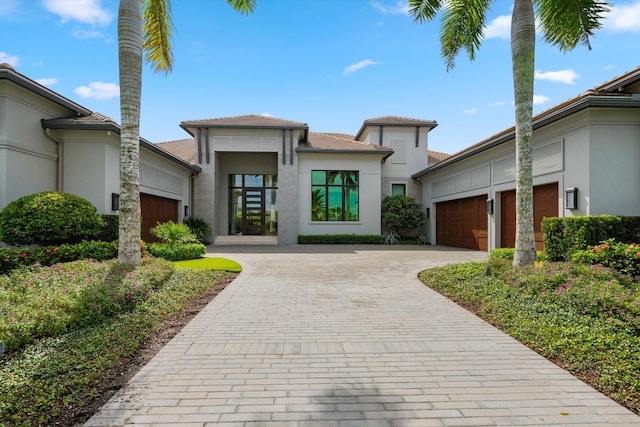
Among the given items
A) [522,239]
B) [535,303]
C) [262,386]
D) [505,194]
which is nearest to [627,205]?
[522,239]

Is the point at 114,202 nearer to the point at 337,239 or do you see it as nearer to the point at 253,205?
the point at 337,239

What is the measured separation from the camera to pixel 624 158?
8.84 meters

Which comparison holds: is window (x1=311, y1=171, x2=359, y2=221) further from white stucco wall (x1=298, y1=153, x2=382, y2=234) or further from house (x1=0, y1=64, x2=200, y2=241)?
house (x1=0, y1=64, x2=200, y2=241)

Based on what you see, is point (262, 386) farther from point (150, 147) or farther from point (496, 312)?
point (150, 147)

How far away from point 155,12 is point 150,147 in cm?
511

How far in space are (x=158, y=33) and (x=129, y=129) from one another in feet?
14.5

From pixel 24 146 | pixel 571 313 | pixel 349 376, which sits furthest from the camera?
A: pixel 24 146

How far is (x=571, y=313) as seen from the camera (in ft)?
15.6

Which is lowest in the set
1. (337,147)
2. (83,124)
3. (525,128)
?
(525,128)

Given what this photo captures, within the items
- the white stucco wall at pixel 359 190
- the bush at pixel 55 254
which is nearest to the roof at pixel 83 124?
the bush at pixel 55 254

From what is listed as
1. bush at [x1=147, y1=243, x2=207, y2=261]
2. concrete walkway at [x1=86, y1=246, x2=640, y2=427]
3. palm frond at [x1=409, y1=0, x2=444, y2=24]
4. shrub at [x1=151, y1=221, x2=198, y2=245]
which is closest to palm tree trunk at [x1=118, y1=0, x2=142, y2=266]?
concrete walkway at [x1=86, y1=246, x2=640, y2=427]

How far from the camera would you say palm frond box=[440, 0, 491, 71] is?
29.6ft

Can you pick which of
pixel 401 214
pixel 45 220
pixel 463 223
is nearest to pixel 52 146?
pixel 45 220

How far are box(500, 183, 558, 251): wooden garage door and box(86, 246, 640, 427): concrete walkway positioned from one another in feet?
23.4
